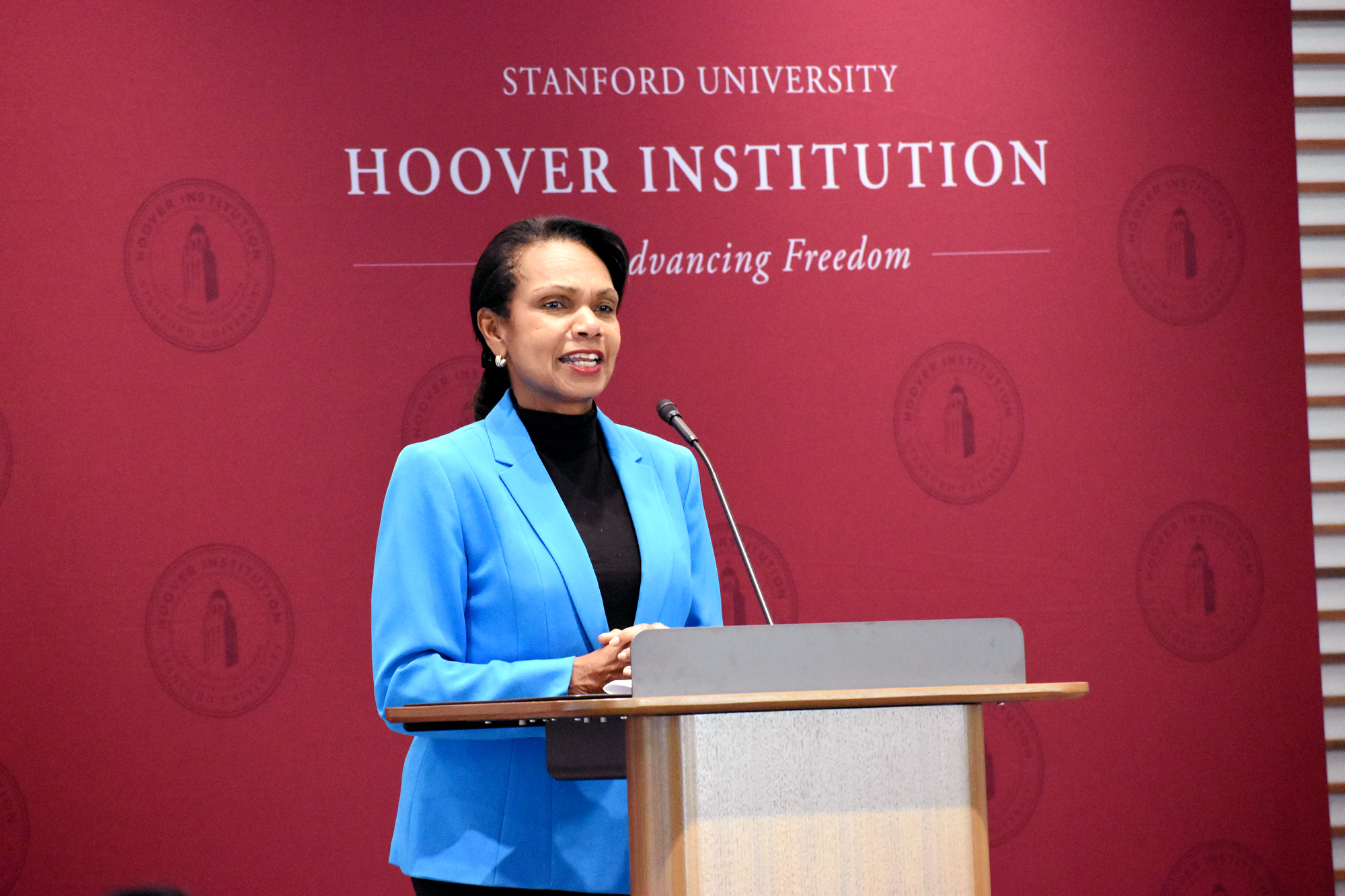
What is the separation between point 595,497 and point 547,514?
0.15m

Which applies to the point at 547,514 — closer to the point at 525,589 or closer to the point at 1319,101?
the point at 525,589

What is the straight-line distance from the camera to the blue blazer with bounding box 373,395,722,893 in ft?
6.05

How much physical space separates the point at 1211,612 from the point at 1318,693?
14.2 inches

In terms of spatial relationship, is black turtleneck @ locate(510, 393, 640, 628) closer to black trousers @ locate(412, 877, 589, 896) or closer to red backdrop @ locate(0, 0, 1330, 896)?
black trousers @ locate(412, 877, 589, 896)

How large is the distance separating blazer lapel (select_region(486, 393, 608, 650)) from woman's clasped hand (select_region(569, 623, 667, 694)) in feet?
0.84

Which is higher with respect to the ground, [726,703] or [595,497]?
[595,497]

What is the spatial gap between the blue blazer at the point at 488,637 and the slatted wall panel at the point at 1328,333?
2392 millimetres

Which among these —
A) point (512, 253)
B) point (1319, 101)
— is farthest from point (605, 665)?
point (1319, 101)

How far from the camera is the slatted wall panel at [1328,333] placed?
3658mm

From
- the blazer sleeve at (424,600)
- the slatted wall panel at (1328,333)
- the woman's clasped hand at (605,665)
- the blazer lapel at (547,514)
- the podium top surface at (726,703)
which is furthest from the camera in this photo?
the slatted wall panel at (1328,333)

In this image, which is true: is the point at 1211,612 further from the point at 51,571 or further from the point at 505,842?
the point at 51,571

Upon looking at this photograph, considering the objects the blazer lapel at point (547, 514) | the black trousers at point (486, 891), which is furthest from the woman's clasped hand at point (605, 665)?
the black trousers at point (486, 891)

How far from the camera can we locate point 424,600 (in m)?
1.86

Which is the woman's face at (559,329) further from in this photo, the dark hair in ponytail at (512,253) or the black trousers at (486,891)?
the black trousers at (486,891)
